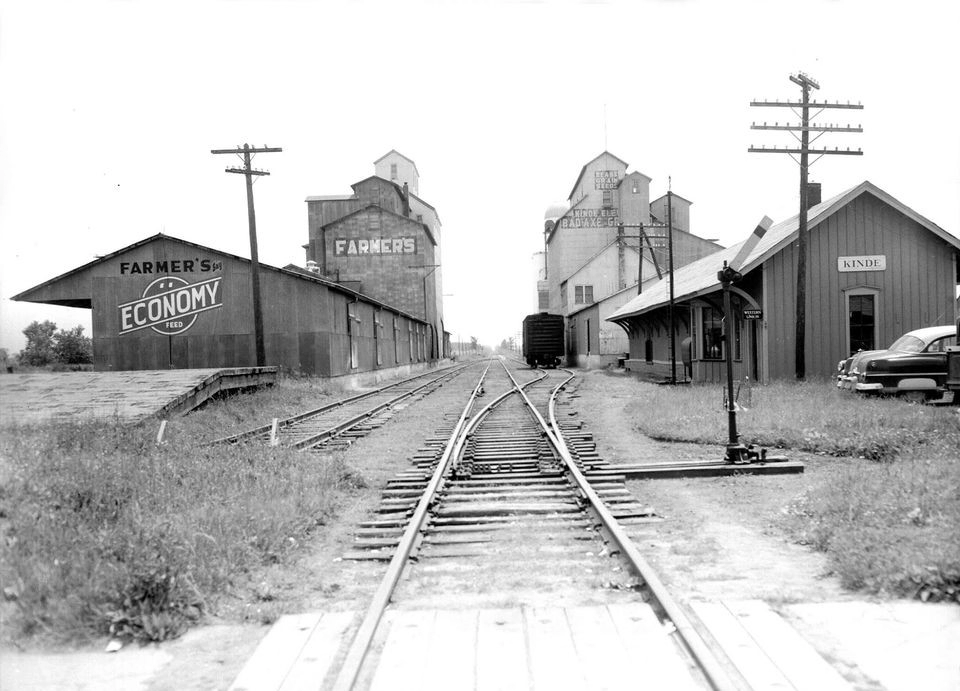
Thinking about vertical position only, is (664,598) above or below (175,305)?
below

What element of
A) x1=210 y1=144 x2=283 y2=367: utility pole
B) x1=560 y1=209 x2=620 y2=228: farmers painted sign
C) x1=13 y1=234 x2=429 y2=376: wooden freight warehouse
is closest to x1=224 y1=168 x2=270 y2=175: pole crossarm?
x1=210 y1=144 x2=283 y2=367: utility pole

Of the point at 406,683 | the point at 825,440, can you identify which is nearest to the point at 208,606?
the point at 406,683

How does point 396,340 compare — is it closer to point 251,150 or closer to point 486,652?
point 251,150

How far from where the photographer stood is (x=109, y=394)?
14.5 m

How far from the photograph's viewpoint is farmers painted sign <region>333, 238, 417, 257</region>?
54.4m

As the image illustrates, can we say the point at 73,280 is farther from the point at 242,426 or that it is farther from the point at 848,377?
the point at 848,377

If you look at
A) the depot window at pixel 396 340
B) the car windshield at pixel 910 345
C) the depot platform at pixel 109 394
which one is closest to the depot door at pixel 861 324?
the car windshield at pixel 910 345

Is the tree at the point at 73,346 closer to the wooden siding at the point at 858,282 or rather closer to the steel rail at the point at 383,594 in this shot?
the wooden siding at the point at 858,282

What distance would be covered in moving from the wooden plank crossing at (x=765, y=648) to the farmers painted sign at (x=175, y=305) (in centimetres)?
2436

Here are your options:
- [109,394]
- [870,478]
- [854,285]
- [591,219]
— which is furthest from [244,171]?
[591,219]

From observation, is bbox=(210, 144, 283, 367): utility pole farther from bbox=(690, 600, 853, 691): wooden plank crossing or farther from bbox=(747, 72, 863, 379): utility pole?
bbox=(690, 600, 853, 691): wooden plank crossing

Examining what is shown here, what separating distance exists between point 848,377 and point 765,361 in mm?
4060

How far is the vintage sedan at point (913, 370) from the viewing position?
47.7 feet

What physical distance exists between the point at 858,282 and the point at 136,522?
64.1ft
